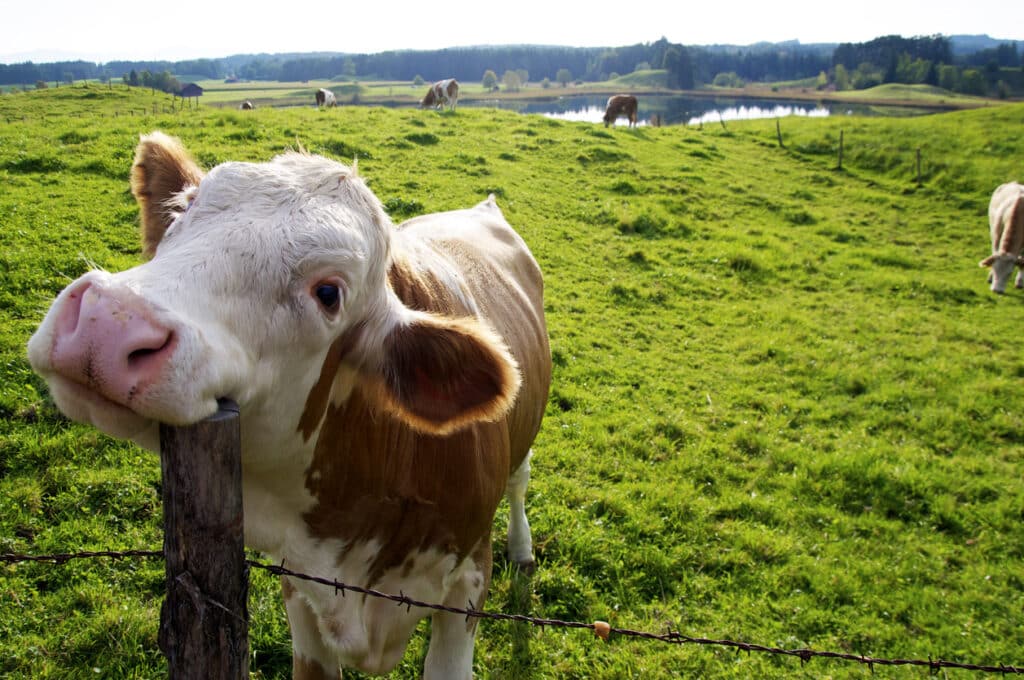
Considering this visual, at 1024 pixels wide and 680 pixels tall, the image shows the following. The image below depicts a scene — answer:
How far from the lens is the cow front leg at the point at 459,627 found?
3051 mm

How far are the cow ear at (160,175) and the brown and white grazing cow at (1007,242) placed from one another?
560 inches

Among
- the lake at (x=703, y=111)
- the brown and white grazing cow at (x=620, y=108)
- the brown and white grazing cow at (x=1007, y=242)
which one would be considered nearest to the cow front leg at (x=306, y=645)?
the brown and white grazing cow at (x=1007, y=242)

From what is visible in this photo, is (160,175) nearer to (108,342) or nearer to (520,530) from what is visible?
(108,342)

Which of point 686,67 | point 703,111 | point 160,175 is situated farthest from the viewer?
point 686,67

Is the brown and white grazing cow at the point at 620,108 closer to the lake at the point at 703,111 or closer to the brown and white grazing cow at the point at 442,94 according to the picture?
the brown and white grazing cow at the point at 442,94

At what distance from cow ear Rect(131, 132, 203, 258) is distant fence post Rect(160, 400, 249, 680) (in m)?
1.43

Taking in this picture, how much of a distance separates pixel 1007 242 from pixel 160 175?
15.1m

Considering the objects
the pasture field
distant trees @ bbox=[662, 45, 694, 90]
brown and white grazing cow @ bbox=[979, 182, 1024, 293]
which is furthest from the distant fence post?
distant trees @ bbox=[662, 45, 694, 90]

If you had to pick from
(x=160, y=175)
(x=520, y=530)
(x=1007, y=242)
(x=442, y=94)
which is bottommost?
(x=520, y=530)

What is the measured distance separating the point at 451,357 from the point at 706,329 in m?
8.13

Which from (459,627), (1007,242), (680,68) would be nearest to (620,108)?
(1007,242)

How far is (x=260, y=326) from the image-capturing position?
1.84 meters

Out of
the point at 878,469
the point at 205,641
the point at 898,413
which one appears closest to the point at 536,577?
the point at 205,641

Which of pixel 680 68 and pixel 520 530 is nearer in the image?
pixel 520 530
